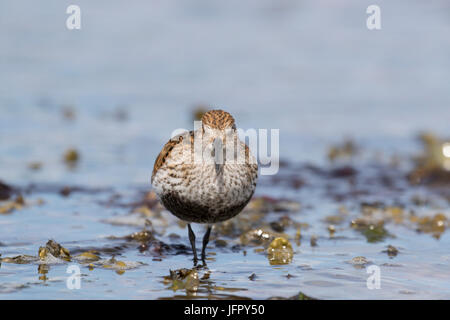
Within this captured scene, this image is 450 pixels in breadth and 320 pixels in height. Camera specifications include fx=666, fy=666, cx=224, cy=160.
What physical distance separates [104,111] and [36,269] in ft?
30.0

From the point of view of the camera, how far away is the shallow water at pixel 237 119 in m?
6.40

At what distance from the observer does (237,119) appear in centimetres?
1498

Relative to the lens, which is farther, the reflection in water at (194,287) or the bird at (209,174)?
the bird at (209,174)

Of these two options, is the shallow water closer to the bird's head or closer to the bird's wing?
the bird's wing

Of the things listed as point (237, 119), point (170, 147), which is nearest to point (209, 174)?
point (170, 147)

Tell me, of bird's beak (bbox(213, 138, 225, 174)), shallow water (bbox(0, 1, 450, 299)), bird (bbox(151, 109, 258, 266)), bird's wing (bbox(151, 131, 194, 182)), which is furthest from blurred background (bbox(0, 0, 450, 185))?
bird's beak (bbox(213, 138, 225, 174))

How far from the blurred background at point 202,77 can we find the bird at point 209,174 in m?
4.07

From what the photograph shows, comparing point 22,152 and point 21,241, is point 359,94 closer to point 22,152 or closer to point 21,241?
point 22,152

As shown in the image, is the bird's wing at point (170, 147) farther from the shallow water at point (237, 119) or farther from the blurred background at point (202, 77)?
the blurred background at point (202, 77)

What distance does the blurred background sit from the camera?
42.9ft

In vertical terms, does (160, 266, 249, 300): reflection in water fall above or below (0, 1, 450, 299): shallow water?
below

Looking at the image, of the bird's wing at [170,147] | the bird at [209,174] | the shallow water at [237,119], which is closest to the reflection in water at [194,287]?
the shallow water at [237,119]

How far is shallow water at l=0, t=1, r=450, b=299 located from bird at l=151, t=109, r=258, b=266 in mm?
615
